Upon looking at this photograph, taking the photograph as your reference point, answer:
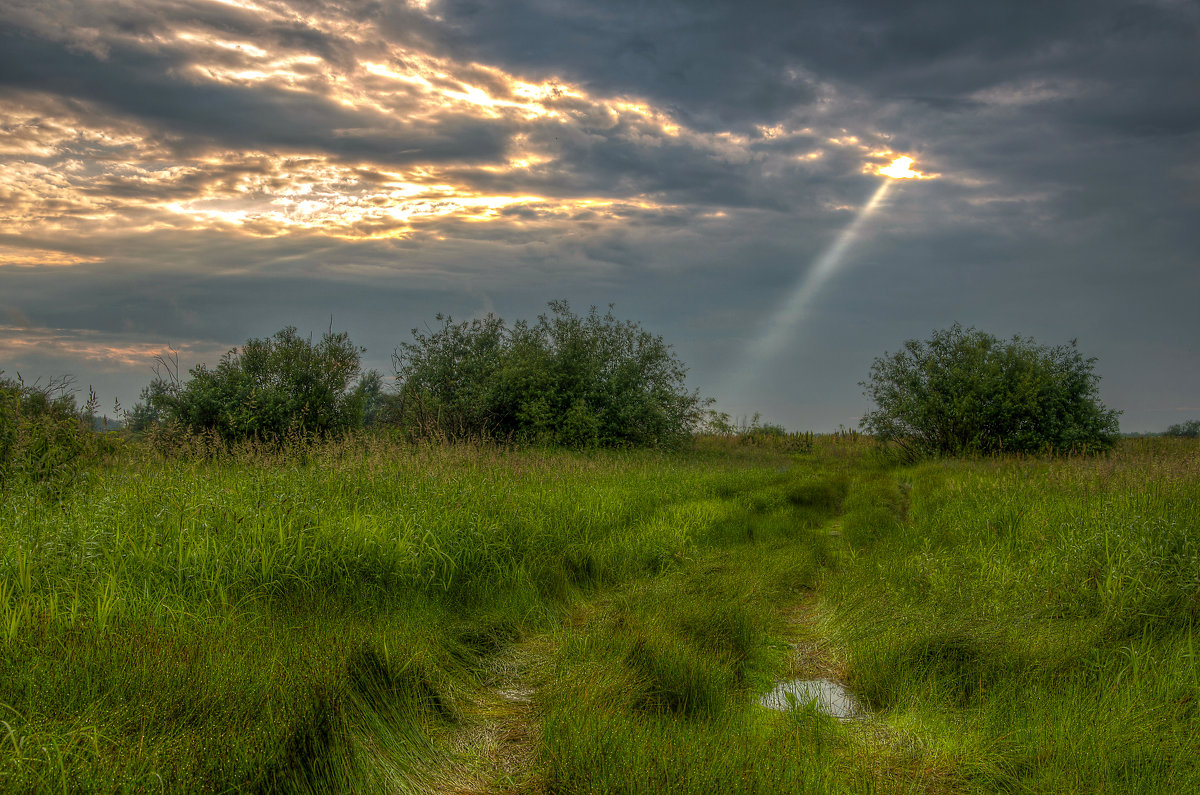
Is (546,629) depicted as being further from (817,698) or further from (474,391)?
(474,391)

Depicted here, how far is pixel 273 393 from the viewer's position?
22984 millimetres

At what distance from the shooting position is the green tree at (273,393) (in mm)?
22828

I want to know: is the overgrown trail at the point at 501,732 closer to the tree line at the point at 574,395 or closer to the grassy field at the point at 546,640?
the grassy field at the point at 546,640

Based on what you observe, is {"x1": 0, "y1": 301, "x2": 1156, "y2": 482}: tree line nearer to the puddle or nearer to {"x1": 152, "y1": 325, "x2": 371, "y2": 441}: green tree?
{"x1": 152, "y1": 325, "x2": 371, "y2": 441}: green tree

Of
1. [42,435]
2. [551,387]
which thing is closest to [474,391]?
[551,387]

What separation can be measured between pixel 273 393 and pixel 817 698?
23.1 metres

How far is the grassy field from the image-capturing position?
3.13 metres

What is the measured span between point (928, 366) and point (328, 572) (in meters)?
28.2

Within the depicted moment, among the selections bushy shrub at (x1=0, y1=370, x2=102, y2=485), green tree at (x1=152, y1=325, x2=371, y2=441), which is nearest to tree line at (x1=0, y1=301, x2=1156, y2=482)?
green tree at (x1=152, y1=325, x2=371, y2=441)

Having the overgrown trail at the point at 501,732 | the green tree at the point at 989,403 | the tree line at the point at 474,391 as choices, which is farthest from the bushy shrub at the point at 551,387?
the overgrown trail at the point at 501,732

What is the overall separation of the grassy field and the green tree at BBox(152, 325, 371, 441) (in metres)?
15.0

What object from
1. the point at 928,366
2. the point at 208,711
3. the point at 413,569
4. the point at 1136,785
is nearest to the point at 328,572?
the point at 413,569

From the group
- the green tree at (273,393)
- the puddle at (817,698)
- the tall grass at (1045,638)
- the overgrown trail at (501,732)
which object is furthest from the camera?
the green tree at (273,393)

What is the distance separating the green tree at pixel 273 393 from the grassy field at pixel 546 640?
14972 millimetres
